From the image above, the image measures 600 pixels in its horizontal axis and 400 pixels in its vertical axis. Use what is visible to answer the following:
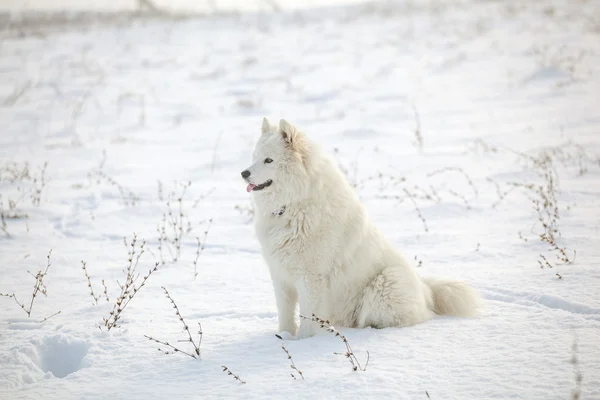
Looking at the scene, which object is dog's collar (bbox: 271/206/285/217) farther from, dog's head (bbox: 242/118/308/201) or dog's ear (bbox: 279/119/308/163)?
dog's ear (bbox: 279/119/308/163)

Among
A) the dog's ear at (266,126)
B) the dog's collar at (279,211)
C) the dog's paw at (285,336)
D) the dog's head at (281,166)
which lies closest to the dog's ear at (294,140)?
the dog's head at (281,166)

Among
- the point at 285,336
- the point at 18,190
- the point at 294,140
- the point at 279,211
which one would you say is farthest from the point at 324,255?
the point at 18,190

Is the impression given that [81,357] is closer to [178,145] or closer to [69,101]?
[178,145]

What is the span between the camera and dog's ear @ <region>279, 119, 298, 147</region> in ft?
12.8

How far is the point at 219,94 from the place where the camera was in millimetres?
14320

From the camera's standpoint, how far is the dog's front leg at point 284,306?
3832mm

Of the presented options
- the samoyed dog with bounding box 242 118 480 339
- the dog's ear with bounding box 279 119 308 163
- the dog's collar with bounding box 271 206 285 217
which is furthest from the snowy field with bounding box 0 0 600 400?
the dog's ear with bounding box 279 119 308 163

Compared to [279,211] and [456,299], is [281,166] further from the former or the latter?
[456,299]

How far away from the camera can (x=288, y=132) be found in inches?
155

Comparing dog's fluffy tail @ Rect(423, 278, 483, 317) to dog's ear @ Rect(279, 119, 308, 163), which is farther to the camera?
dog's ear @ Rect(279, 119, 308, 163)

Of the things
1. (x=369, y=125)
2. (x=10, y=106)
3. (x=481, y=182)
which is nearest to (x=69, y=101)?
(x=10, y=106)

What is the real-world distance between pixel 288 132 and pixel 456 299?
196cm

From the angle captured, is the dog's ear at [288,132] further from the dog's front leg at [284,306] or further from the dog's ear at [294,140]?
the dog's front leg at [284,306]

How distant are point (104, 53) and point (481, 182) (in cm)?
1622
